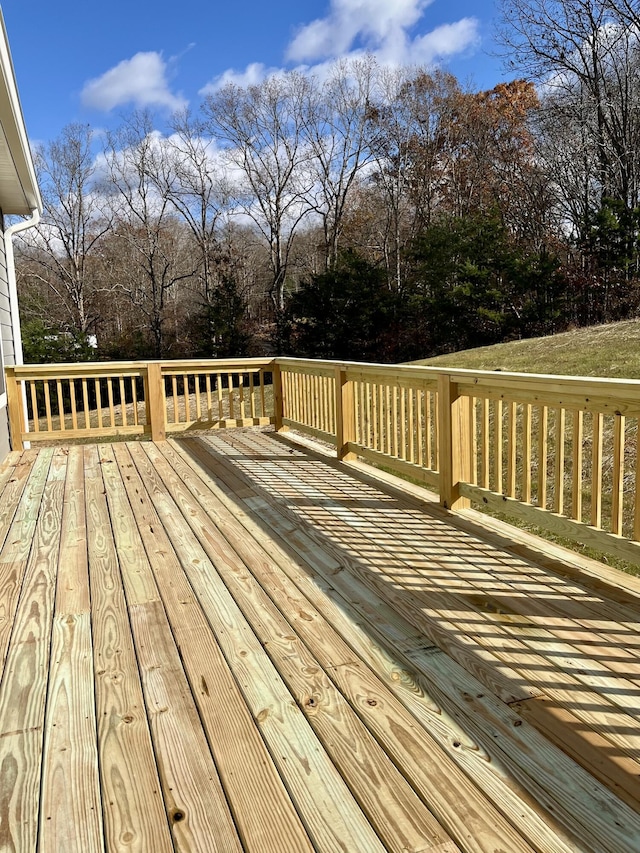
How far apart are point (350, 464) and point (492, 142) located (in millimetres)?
18484

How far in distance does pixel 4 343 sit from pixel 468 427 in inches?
193

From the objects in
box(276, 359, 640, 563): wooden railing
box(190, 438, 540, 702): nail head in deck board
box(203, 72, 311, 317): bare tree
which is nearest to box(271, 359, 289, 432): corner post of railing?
box(276, 359, 640, 563): wooden railing

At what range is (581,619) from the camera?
7.64 feet

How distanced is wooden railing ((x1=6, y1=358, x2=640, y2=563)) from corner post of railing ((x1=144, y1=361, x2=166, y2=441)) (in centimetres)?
1

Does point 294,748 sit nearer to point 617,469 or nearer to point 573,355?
point 617,469

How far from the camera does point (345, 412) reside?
5.38m

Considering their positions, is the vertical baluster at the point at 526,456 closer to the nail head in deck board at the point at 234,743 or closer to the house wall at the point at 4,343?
the nail head in deck board at the point at 234,743

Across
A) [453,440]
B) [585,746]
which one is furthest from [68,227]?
[585,746]

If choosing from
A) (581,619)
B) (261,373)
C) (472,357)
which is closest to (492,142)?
(472,357)

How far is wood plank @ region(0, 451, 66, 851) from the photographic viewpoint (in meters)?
1.42

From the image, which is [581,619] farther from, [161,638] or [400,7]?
[400,7]

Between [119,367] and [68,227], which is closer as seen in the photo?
[119,367]

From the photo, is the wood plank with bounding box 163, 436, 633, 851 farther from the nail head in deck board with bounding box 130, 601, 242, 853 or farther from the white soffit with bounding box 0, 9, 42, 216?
the white soffit with bounding box 0, 9, 42, 216

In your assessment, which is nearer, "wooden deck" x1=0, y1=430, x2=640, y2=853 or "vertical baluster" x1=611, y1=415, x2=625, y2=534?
"wooden deck" x1=0, y1=430, x2=640, y2=853
